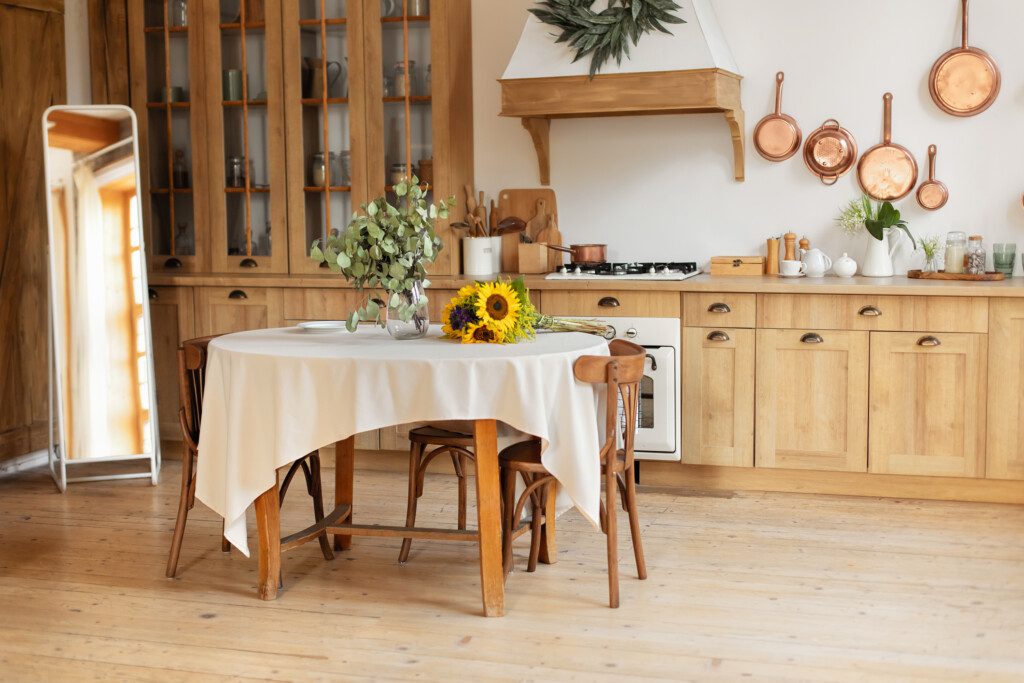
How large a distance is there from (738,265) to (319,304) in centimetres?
175

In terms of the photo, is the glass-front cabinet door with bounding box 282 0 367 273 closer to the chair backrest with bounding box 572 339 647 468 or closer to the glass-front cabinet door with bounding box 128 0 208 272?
the glass-front cabinet door with bounding box 128 0 208 272

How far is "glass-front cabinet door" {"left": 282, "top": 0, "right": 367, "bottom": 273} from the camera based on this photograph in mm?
4863

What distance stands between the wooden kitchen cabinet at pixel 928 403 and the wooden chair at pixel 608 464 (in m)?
1.27

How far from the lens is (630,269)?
4.59 m

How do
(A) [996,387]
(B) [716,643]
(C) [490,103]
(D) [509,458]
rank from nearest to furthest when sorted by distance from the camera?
1. (B) [716,643]
2. (D) [509,458]
3. (A) [996,387]
4. (C) [490,103]

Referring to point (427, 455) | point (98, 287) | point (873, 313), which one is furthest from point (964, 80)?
point (98, 287)

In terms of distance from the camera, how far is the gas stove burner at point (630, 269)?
14.9 ft

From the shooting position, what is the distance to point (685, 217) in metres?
4.86

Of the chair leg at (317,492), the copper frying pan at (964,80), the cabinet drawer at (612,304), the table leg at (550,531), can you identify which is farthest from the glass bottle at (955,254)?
the chair leg at (317,492)

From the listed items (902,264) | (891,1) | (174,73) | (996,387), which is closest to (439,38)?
(174,73)

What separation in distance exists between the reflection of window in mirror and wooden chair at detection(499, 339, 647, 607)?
2.08 meters

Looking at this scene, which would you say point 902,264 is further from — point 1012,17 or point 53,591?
point 53,591

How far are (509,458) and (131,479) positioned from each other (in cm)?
225

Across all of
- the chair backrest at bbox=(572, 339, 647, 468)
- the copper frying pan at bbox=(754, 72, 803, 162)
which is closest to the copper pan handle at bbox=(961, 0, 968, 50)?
the copper frying pan at bbox=(754, 72, 803, 162)
